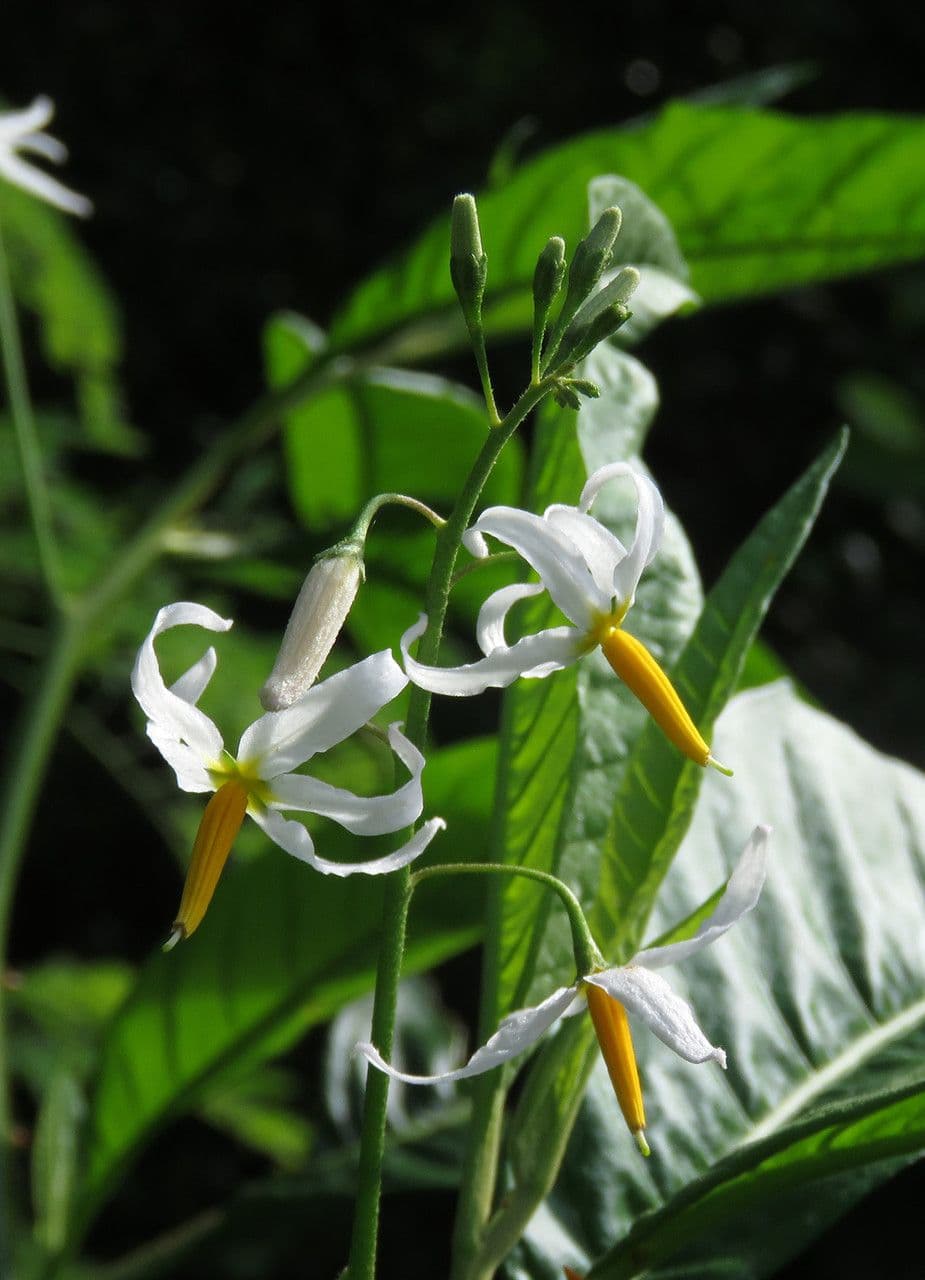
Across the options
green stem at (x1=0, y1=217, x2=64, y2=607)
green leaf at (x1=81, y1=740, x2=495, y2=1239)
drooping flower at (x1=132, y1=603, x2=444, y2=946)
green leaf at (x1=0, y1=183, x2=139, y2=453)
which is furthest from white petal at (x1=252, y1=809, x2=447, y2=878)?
green leaf at (x1=0, y1=183, x2=139, y2=453)

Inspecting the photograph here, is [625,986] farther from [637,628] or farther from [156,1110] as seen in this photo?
[156,1110]

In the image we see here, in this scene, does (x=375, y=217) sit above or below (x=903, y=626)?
above

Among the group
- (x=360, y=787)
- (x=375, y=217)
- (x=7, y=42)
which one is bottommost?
(x=360, y=787)

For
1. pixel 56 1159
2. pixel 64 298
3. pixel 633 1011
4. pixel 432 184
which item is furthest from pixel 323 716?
pixel 432 184

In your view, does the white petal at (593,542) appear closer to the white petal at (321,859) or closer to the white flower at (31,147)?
the white petal at (321,859)

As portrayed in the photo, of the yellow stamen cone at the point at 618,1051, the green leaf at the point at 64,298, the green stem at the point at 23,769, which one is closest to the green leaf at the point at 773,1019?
the yellow stamen cone at the point at 618,1051

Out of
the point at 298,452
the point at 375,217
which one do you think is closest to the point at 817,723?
the point at 298,452

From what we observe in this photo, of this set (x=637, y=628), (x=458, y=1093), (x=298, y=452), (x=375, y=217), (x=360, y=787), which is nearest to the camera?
(x=637, y=628)
